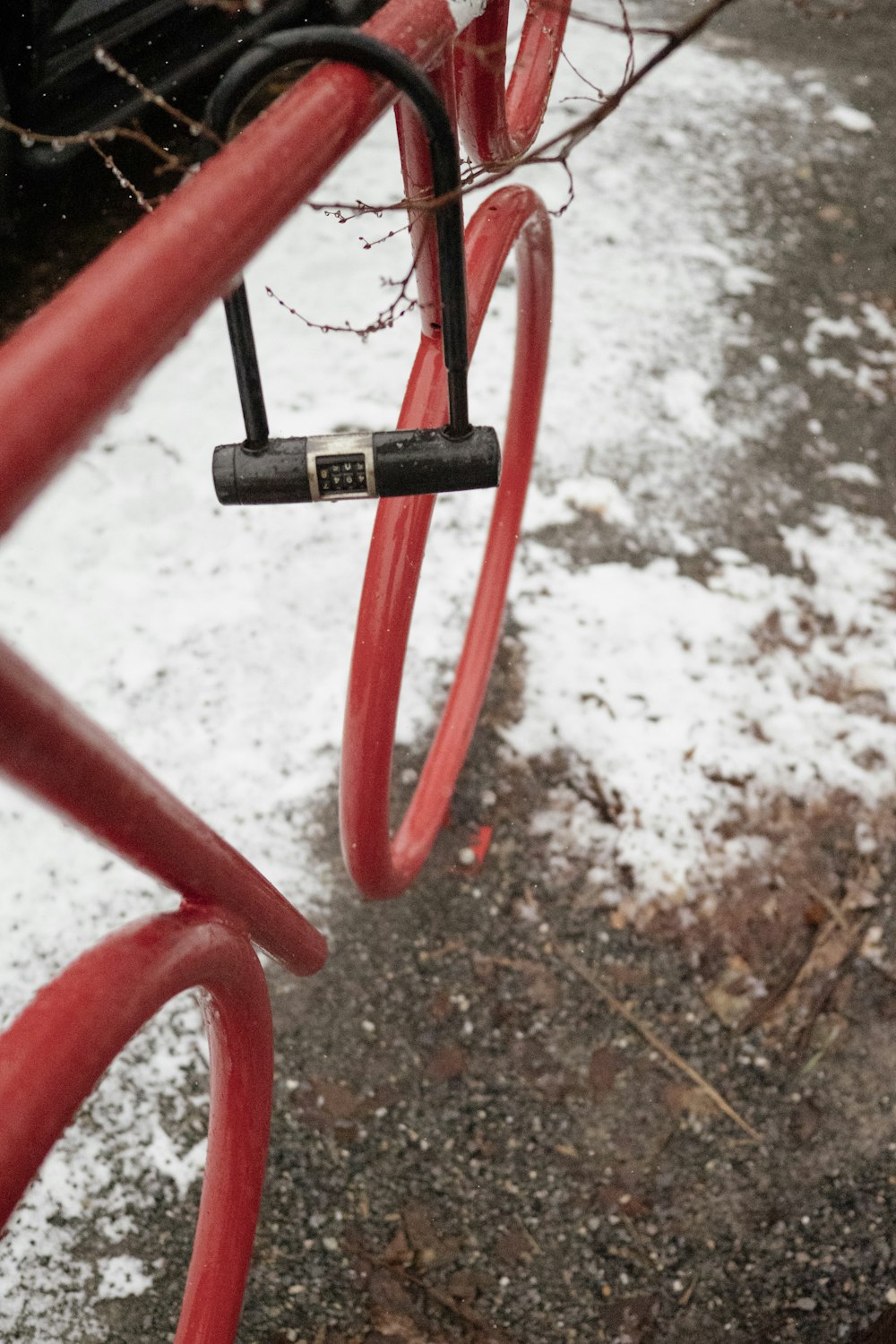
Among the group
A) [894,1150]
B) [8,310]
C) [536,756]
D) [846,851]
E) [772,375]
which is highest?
[8,310]

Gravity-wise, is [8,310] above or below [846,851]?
above

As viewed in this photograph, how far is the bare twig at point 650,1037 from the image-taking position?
1.84 m

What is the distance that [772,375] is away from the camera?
3.04 meters

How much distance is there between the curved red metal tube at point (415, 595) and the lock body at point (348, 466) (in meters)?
0.26

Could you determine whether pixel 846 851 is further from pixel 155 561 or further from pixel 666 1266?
pixel 155 561

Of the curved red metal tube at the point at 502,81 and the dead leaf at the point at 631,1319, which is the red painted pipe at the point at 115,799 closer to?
the curved red metal tube at the point at 502,81

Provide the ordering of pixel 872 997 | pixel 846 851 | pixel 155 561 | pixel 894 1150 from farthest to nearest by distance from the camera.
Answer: pixel 155 561
pixel 846 851
pixel 872 997
pixel 894 1150

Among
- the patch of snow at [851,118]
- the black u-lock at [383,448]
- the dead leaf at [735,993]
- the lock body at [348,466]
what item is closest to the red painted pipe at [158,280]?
the black u-lock at [383,448]

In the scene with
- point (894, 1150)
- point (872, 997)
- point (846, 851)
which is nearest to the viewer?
point (894, 1150)

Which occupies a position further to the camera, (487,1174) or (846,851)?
(846,851)

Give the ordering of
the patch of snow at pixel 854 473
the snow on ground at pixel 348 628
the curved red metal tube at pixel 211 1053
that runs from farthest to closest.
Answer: the patch of snow at pixel 854 473 → the snow on ground at pixel 348 628 → the curved red metal tube at pixel 211 1053

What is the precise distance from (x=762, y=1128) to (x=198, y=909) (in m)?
1.36

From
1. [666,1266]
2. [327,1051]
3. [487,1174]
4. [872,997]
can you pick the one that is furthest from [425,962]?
[872,997]

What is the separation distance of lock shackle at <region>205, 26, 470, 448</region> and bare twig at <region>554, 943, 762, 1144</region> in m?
1.31
